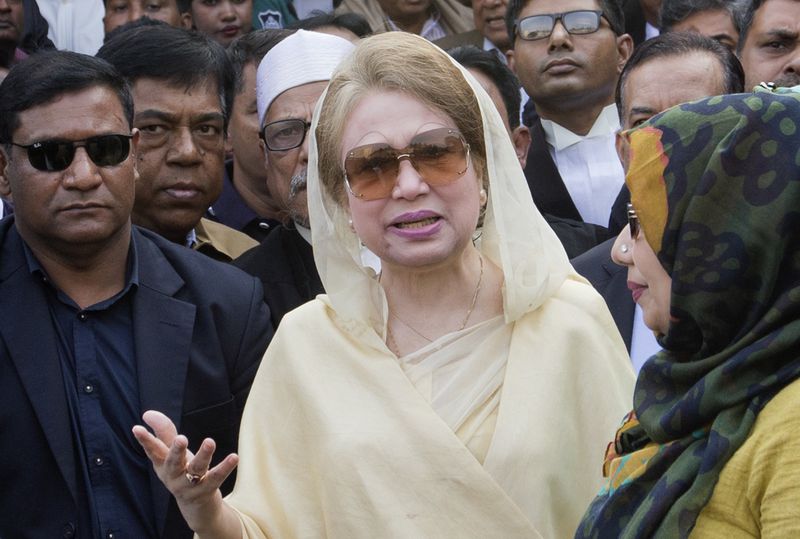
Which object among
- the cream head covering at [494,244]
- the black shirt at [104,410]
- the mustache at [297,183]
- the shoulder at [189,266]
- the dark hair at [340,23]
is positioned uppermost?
the dark hair at [340,23]

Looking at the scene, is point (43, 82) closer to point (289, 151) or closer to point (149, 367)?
point (149, 367)

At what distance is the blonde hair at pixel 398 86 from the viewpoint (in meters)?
3.36

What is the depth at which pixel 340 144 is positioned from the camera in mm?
3451

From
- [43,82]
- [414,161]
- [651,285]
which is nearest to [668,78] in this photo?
[414,161]

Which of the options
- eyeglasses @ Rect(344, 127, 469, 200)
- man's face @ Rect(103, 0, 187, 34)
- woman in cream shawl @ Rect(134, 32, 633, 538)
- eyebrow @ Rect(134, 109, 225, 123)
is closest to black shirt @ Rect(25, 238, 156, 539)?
woman in cream shawl @ Rect(134, 32, 633, 538)

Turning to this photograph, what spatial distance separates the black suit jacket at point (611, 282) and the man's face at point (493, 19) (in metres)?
3.30

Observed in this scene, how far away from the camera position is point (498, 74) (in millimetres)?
5844

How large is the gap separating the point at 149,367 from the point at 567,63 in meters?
2.88

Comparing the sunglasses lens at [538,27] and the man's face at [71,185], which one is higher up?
the sunglasses lens at [538,27]

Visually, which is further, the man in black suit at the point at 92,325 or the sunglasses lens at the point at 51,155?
the sunglasses lens at the point at 51,155

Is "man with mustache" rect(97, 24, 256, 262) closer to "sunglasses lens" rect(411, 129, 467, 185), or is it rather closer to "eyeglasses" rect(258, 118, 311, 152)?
"eyeglasses" rect(258, 118, 311, 152)

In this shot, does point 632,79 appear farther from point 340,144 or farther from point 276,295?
point 340,144

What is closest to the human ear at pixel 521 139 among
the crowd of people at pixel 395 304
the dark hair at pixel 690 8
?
the crowd of people at pixel 395 304

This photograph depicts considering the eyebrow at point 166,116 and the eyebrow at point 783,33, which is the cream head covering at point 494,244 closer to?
the eyebrow at point 166,116
